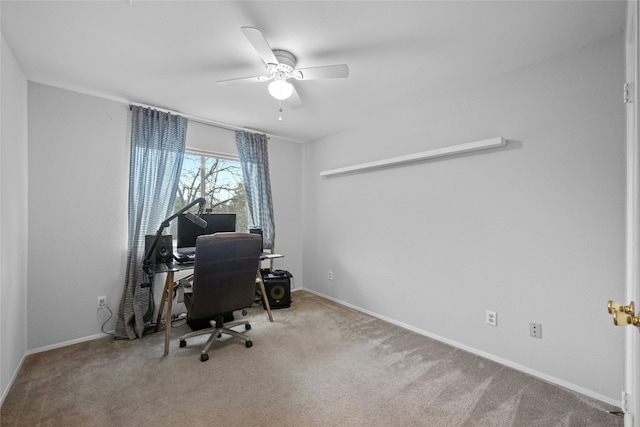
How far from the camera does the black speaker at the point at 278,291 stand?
11.2 ft

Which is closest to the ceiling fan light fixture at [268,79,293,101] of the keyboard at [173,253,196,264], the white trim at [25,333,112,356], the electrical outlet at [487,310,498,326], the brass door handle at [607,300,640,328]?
the keyboard at [173,253,196,264]

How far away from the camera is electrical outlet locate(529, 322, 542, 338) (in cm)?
202

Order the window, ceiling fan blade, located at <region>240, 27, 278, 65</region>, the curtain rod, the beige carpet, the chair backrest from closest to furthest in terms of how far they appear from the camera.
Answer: ceiling fan blade, located at <region>240, 27, 278, 65</region> → the beige carpet → the chair backrest → the curtain rod → the window

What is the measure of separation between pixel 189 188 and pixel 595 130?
386 cm

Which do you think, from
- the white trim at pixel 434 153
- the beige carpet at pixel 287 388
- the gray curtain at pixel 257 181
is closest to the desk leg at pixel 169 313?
the beige carpet at pixel 287 388

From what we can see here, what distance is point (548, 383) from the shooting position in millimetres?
1932

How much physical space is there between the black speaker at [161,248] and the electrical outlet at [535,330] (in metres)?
3.25

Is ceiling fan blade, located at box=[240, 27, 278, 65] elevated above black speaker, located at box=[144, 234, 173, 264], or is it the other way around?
ceiling fan blade, located at box=[240, 27, 278, 65]

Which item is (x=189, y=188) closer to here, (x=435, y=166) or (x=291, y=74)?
(x=291, y=74)

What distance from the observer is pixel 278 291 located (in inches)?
135

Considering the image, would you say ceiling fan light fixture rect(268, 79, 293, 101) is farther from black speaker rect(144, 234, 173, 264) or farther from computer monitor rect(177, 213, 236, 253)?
black speaker rect(144, 234, 173, 264)

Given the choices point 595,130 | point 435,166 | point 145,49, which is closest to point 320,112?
point 435,166

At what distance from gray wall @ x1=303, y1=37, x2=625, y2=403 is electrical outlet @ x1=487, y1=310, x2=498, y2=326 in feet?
0.12

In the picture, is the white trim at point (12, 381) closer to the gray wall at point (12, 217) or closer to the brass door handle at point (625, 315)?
the gray wall at point (12, 217)
